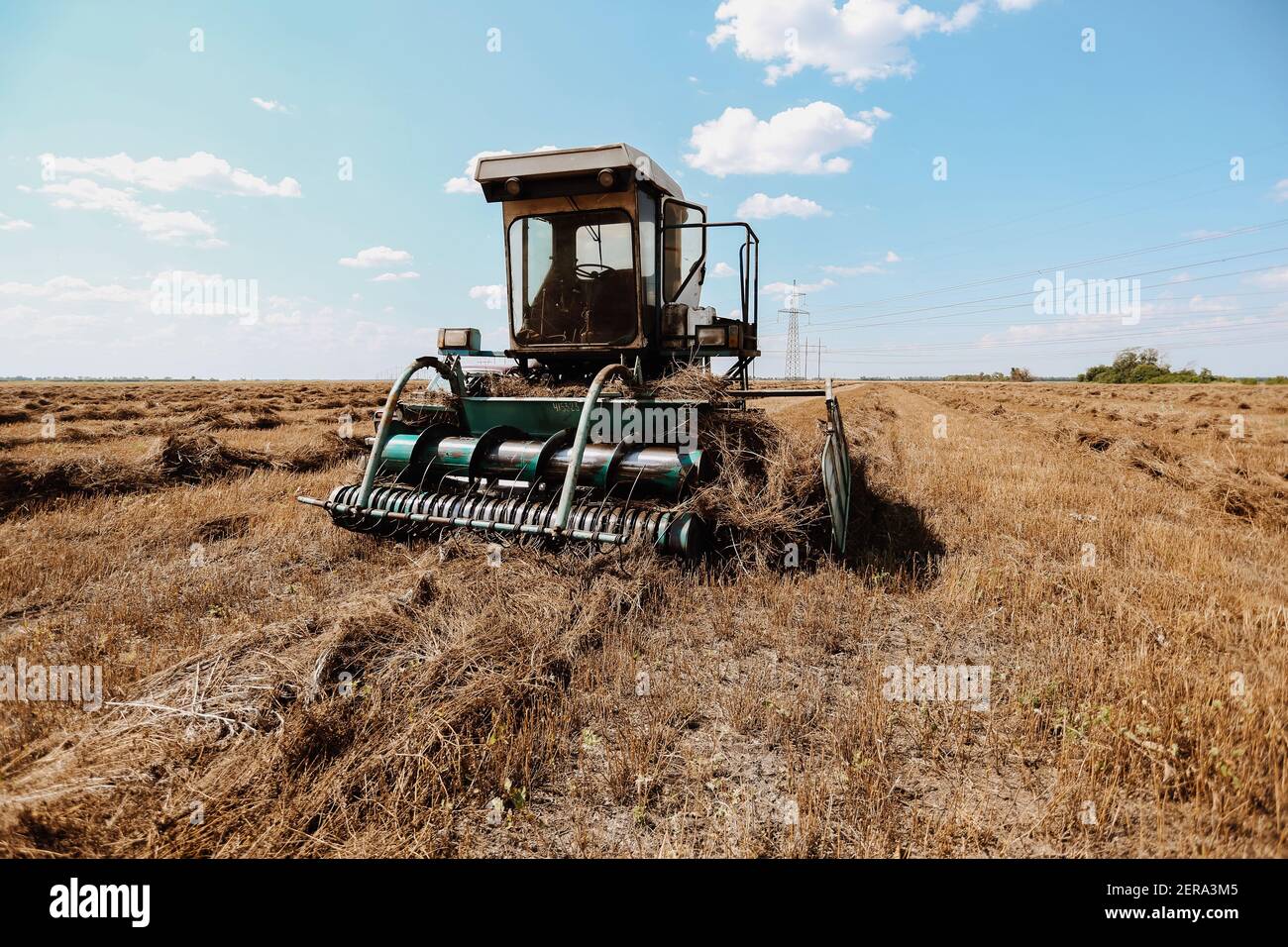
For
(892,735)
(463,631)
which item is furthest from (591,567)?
(892,735)

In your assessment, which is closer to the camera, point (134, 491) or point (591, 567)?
point (591, 567)

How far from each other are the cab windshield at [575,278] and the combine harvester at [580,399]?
0.01 m

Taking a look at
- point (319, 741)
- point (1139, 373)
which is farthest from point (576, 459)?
point (1139, 373)

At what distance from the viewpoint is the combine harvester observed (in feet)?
14.6

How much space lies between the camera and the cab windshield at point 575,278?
578cm

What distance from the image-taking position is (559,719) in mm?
2584

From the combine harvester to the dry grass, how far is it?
33 cm

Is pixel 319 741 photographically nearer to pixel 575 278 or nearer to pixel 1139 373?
pixel 575 278

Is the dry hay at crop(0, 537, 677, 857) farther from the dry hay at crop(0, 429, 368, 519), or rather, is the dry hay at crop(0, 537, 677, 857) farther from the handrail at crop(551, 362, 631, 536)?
the dry hay at crop(0, 429, 368, 519)

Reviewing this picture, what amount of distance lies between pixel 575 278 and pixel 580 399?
1.66 meters

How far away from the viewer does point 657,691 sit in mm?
2883
